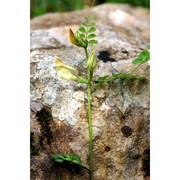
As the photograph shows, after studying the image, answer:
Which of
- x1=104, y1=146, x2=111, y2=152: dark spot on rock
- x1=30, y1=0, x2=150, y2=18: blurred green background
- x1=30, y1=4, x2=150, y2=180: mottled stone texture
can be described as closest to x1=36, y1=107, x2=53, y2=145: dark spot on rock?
x1=30, y1=4, x2=150, y2=180: mottled stone texture

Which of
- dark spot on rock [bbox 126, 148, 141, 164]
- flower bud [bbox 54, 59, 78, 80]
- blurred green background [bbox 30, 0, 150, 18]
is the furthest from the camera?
blurred green background [bbox 30, 0, 150, 18]

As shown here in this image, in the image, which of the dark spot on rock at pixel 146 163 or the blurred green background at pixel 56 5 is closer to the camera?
the dark spot on rock at pixel 146 163

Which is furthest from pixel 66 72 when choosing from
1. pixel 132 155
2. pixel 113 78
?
pixel 132 155

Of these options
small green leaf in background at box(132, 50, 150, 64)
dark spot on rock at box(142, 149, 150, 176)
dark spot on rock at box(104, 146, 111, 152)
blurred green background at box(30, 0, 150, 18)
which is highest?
blurred green background at box(30, 0, 150, 18)

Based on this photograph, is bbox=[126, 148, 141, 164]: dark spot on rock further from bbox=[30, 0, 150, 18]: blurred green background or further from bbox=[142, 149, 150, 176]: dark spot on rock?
bbox=[30, 0, 150, 18]: blurred green background

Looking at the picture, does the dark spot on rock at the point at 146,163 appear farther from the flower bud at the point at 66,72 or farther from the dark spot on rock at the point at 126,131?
the flower bud at the point at 66,72

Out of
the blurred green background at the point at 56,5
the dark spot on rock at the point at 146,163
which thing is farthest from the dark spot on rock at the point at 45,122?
the blurred green background at the point at 56,5
